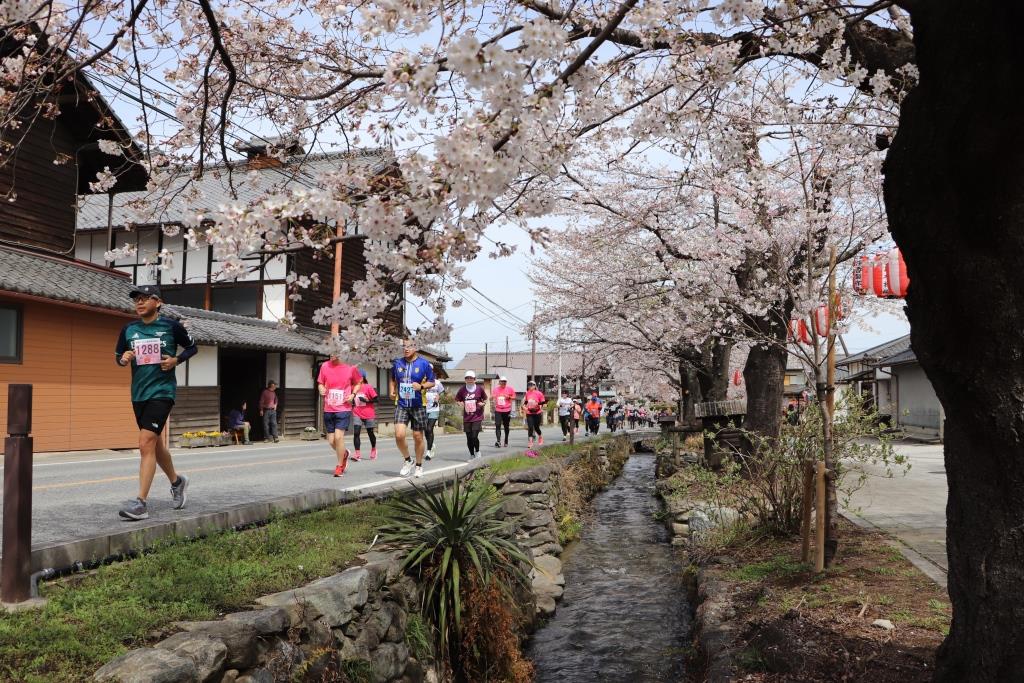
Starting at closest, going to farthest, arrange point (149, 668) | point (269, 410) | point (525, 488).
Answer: point (149, 668), point (525, 488), point (269, 410)

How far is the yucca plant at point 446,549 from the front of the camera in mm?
5621

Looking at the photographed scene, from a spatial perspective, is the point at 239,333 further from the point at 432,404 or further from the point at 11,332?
the point at 432,404

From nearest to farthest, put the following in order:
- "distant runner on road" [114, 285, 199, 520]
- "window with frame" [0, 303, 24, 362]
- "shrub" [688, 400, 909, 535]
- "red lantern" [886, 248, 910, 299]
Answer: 1. "distant runner on road" [114, 285, 199, 520]
2. "shrub" [688, 400, 909, 535]
3. "red lantern" [886, 248, 910, 299]
4. "window with frame" [0, 303, 24, 362]

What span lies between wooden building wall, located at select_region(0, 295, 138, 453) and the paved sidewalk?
15.0 meters

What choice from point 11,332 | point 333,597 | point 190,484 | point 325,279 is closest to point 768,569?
point 333,597

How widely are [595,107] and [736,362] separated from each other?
1461 inches

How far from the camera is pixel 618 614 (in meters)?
8.27

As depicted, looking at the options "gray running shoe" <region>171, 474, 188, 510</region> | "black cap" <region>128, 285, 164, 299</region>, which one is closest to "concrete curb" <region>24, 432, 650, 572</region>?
"gray running shoe" <region>171, 474, 188, 510</region>

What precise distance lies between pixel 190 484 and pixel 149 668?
6.67m

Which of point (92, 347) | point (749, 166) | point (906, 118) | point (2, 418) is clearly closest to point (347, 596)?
point (906, 118)

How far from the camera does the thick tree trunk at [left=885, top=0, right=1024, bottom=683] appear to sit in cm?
297

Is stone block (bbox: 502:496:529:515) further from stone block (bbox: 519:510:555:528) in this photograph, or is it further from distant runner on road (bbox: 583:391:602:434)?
distant runner on road (bbox: 583:391:602:434)

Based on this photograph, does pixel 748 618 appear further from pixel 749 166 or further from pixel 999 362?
pixel 749 166

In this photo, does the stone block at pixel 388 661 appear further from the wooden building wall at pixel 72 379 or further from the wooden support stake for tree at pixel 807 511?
the wooden building wall at pixel 72 379
